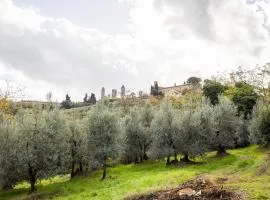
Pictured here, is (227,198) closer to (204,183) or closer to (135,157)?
(204,183)

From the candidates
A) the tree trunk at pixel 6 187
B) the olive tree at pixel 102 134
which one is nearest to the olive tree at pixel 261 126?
the olive tree at pixel 102 134

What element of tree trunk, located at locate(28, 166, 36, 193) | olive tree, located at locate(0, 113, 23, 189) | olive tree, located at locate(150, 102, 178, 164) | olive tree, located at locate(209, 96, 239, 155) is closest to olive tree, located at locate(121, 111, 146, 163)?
olive tree, located at locate(150, 102, 178, 164)

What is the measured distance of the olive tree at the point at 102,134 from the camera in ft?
207

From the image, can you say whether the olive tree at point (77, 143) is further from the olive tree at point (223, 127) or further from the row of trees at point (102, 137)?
the olive tree at point (223, 127)

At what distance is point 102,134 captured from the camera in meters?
63.0

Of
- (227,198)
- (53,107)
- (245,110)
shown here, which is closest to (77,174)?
(53,107)

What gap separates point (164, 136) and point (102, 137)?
14.9 meters

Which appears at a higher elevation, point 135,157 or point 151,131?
point 151,131

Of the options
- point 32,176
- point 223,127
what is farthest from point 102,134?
point 223,127

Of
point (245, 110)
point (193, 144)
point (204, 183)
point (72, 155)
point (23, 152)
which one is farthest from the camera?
point (245, 110)

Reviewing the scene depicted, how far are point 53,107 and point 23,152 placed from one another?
31.0ft

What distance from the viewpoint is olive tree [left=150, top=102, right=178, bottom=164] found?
7231 cm

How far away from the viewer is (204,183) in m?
32.7

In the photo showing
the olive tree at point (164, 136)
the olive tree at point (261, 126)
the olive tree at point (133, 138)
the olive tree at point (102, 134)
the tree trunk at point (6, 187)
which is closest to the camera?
the tree trunk at point (6, 187)
